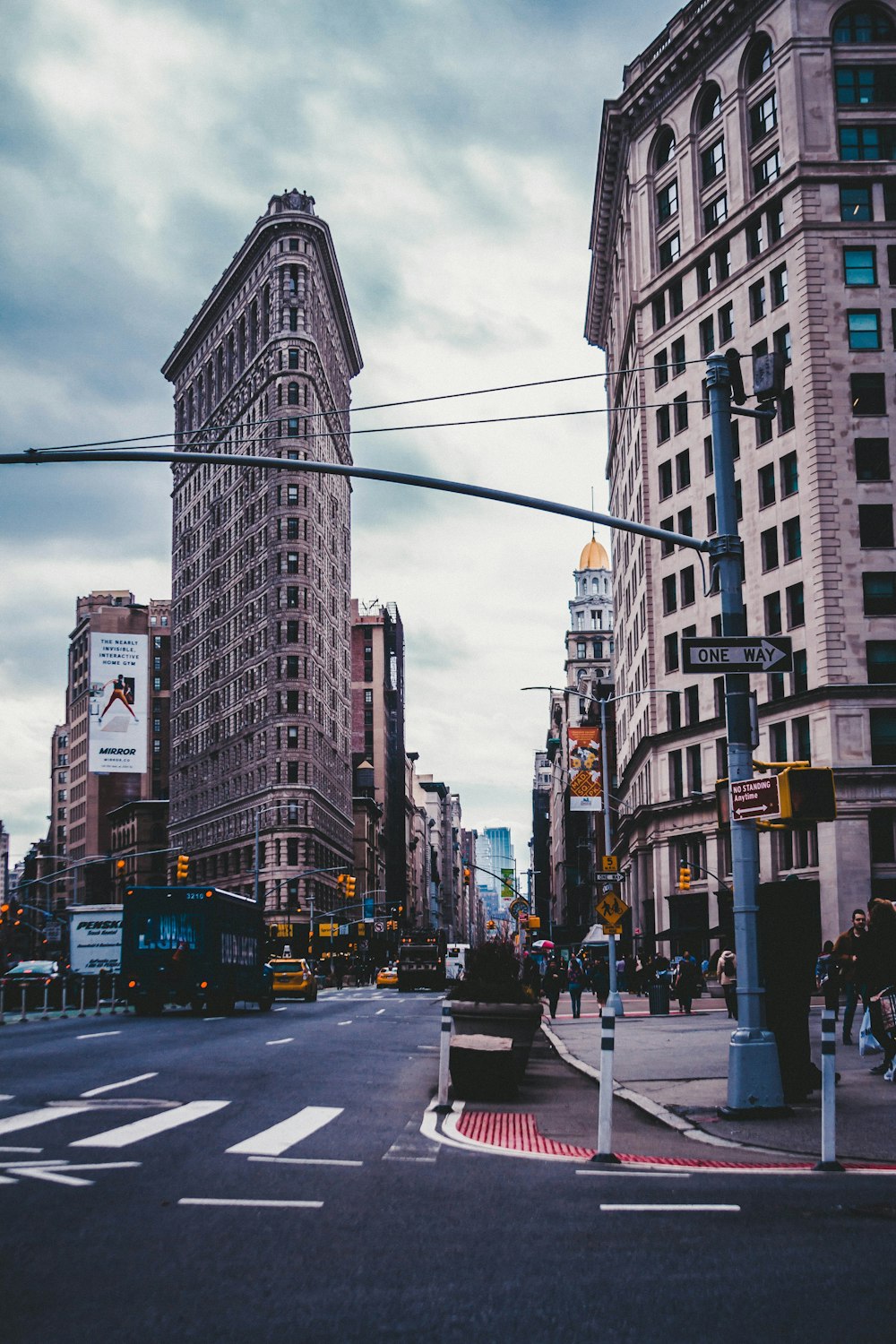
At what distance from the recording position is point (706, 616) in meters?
64.2

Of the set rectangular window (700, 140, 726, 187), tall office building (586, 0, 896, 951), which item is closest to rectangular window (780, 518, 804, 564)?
tall office building (586, 0, 896, 951)

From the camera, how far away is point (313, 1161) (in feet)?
34.5

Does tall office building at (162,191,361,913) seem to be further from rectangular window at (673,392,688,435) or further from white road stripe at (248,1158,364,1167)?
white road stripe at (248,1158,364,1167)

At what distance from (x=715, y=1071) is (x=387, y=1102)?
18.6ft

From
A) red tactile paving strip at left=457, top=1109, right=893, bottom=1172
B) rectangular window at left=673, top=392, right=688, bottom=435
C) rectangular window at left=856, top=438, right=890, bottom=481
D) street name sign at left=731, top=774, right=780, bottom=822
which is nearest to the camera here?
red tactile paving strip at left=457, top=1109, right=893, bottom=1172

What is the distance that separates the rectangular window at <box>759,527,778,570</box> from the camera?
5867 cm

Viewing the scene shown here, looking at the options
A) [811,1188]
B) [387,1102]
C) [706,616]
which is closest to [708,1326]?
[811,1188]

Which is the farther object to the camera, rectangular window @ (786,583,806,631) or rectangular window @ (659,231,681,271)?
rectangular window @ (659,231,681,271)

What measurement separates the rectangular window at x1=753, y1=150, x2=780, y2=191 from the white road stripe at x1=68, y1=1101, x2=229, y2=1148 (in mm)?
55812

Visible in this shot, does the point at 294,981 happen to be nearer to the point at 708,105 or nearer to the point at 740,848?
the point at 708,105

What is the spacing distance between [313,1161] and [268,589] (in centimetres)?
10621

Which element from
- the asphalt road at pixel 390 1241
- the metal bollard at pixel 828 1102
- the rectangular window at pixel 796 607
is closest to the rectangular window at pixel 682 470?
the rectangular window at pixel 796 607

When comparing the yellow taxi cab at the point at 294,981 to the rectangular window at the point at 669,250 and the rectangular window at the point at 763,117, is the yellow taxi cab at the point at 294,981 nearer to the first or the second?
the rectangular window at the point at 669,250

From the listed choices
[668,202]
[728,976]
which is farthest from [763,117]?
[728,976]
